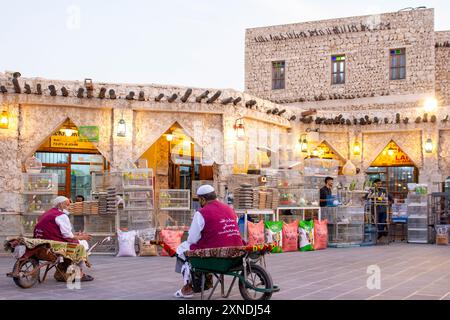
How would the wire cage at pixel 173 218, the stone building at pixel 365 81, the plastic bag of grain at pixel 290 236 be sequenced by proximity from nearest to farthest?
1. the wire cage at pixel 173 218
2. the plastic bag of grain at pixel 290 236
3. the stone building at pixel 365 81

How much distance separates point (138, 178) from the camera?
1393 cm

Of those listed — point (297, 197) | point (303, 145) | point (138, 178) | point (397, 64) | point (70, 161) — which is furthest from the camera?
point (397, 64)

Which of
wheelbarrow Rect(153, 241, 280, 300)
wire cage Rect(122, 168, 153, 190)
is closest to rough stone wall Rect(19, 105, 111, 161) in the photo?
wire cage Rect(122, 168, 153, 190)

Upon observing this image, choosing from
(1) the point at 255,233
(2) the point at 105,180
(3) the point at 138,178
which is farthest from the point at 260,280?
(2) the point at 105,180

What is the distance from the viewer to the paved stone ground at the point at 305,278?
7.72 metres

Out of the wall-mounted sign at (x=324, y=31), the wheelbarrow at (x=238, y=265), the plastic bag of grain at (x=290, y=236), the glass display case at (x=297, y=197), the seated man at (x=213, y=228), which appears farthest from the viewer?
the wall-mounted sign at (x=324, y=31)

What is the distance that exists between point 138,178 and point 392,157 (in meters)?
10.9

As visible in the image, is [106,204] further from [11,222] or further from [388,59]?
[388,59]

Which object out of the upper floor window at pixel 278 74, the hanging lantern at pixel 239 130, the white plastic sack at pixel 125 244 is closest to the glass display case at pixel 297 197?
the hanging lantern at pixel 239 130

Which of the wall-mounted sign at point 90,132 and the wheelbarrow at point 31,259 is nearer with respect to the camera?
the wheelbarrow at point 31,259

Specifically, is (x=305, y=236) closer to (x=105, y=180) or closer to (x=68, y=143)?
(x=105, y=180)

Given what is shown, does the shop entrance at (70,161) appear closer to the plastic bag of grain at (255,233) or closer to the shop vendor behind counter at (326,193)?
the plastic bag of grain at (255,233)

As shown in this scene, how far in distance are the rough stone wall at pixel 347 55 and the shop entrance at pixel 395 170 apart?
2594 millimetres
